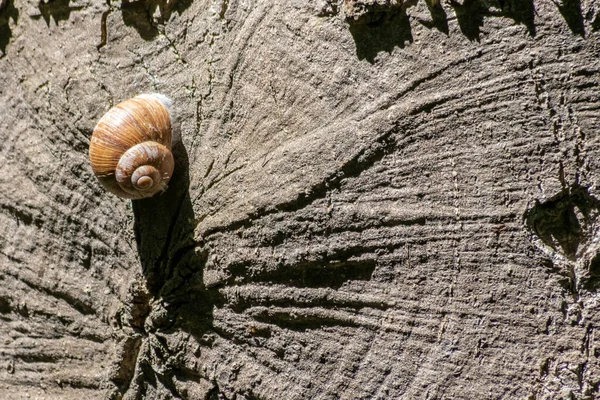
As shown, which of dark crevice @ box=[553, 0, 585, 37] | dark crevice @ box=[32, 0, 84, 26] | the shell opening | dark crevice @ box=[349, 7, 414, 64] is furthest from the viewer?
dark crevice @ box=[32, 0, 84, 26]

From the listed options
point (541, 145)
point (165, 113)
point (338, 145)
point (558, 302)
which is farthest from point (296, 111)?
point (558, 302)

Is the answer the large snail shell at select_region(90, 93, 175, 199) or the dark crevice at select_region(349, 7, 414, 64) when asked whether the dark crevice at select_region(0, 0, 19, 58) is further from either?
the dark crevice at select_region(349, 7, 414, 64)

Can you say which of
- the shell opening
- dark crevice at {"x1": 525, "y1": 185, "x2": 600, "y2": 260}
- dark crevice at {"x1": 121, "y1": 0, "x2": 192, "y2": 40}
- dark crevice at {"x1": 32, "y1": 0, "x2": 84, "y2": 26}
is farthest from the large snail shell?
dark crevice at {"x1": 525, "y1": 185, "x2": 600, "y2": 260}

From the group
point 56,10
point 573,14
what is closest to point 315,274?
point 573,14

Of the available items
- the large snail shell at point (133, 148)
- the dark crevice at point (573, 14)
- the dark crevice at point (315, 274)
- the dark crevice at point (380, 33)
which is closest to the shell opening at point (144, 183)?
the large snail shell at point (133, 148)

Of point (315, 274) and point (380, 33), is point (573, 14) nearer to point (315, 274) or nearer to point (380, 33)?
point (380, 33)
